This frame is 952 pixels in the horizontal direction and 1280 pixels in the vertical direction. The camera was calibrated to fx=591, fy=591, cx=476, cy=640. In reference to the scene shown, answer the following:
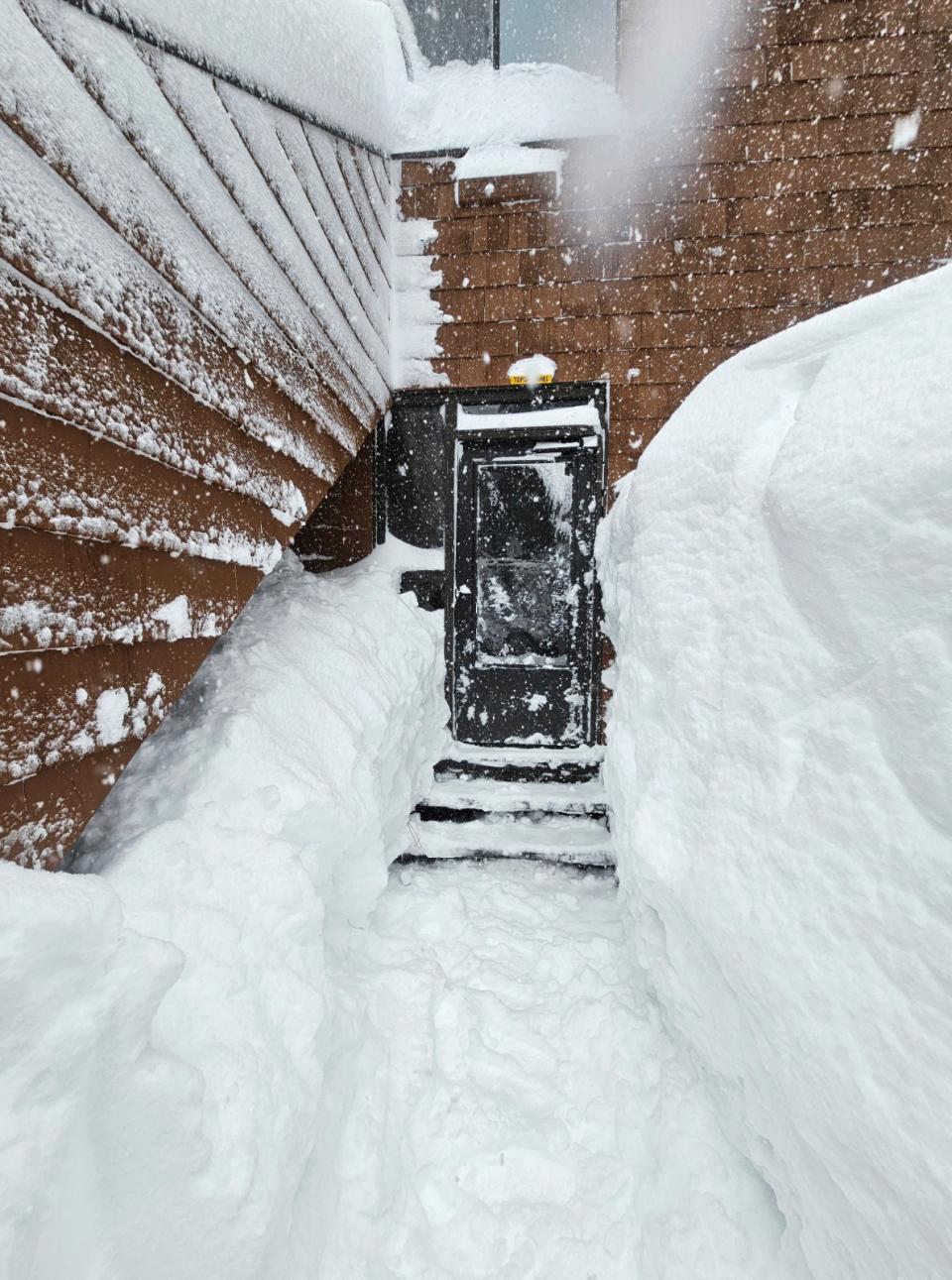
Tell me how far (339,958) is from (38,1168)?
1.46m

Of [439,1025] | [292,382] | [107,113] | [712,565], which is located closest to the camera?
[107,113]

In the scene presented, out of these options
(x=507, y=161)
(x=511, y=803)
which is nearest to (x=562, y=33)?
(x=507, y=161)

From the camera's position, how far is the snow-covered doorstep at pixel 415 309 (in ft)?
13.6

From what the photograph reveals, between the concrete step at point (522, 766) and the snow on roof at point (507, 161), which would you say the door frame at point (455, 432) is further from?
the snow on roof at point (507, 161)

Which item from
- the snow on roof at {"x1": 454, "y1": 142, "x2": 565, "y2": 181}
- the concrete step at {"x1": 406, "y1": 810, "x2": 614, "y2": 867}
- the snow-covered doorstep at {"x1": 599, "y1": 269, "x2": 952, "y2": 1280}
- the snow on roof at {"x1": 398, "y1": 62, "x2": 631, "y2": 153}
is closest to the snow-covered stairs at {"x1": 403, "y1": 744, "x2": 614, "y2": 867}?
the concrete step at {"x1": 406, "y1": 810, "x2": 614, "y2": 867}

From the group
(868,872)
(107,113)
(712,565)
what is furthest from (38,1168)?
(107,113)

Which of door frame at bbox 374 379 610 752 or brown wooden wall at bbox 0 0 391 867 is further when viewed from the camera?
door frame at bbox 374 379 610 752

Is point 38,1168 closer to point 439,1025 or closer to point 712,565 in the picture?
point 439,1025

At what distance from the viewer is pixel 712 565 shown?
6.61 ft

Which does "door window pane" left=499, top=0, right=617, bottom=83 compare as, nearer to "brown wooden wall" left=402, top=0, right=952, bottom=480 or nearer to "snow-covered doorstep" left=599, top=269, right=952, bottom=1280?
"brown wooden wall" left=402, top=0, right=952, bottom=480

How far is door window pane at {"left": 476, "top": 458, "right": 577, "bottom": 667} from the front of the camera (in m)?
4.29

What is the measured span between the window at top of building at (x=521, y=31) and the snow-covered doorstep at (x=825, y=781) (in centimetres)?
335

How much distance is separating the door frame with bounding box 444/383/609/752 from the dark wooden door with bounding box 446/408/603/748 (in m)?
0.01

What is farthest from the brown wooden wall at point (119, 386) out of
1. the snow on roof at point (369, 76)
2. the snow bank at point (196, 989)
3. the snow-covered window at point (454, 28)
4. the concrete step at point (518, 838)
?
the snow-covered window at point (454, 28)
